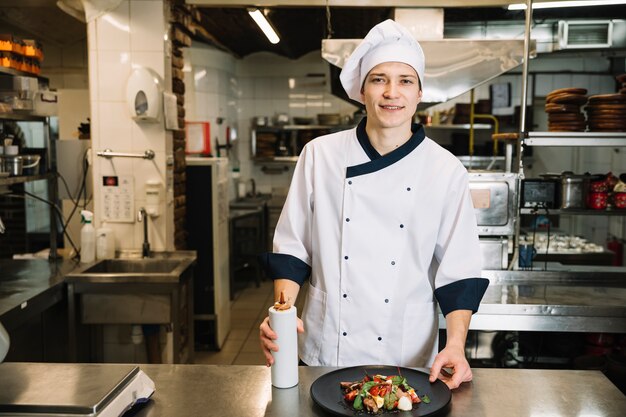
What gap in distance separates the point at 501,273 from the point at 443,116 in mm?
4342

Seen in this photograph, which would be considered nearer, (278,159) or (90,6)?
(90,6)

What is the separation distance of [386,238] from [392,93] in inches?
17.8

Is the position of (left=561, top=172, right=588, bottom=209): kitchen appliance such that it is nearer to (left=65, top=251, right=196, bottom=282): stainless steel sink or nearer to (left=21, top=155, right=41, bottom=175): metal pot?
(left=65, top=251, right=196, bottom=282): stainless steel sink

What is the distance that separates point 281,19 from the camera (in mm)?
5535

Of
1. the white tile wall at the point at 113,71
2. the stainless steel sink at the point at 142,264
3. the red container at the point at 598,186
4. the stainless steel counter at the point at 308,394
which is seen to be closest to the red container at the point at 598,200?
the red container at the point at 598,186

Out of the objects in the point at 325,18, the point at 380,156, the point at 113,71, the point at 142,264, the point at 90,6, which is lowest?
the point at 142,264

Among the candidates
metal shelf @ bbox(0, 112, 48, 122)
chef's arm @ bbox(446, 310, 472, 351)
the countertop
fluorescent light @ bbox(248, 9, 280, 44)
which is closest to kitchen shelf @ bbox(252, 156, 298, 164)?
fluorescent light @ bbox(248, 9, 280, 44)

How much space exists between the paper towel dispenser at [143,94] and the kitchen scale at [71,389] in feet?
7.38

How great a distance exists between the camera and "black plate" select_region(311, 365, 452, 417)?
129 cm

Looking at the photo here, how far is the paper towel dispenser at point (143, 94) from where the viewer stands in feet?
11.6

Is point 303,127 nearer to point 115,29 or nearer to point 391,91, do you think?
point 115,29

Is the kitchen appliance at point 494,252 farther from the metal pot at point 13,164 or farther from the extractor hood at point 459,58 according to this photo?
the metal pot at point 13,164

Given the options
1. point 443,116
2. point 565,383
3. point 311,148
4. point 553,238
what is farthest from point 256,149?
point 565,383

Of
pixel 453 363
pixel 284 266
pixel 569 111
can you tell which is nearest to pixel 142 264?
pixel 284 266
